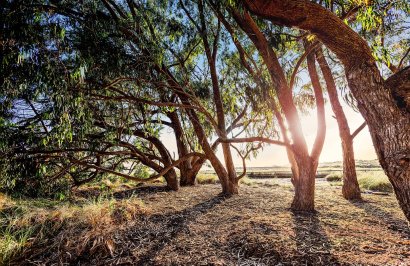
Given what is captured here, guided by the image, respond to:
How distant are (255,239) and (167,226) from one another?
1.25 meters

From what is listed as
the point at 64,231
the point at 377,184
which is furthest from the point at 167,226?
the point at 377,184

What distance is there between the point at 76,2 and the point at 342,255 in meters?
4.61

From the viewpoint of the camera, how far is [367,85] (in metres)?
1.91

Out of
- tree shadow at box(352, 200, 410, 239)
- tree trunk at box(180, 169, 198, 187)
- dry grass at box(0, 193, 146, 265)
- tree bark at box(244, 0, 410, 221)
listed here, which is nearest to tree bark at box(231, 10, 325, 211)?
tree shadow at box(352, 200, 410, 239)

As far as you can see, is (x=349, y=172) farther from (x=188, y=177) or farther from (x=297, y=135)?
(x=188, y=177)

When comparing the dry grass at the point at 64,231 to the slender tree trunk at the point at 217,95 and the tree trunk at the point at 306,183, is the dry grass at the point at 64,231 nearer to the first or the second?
the slender tree trunk at the point at 217,95

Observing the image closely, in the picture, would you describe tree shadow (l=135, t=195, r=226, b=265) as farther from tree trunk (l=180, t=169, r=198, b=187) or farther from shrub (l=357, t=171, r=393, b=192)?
shrub (l=357, t=171, r=393, b=192)

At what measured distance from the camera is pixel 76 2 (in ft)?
12.4

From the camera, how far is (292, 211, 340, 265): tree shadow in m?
2.14

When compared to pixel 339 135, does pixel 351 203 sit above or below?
below

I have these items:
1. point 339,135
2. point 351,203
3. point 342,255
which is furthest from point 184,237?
point 339,135

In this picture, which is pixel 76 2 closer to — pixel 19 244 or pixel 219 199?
pixel 19 244

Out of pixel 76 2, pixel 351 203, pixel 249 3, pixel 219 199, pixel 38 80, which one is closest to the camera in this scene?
pixel 249 3

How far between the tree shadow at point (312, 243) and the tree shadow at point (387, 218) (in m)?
0.82
